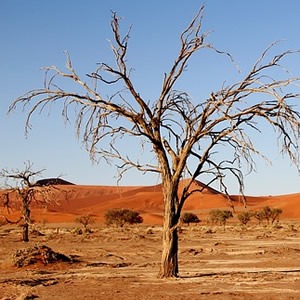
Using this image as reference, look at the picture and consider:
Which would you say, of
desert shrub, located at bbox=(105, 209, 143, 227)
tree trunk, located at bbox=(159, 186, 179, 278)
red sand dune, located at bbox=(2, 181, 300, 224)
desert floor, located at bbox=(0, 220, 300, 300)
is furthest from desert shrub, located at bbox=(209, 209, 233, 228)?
tree trunk, located at bbox=(159, 186, 179, 278)

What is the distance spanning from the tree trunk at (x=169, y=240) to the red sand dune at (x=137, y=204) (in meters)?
68.5

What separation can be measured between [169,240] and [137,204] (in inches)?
4549

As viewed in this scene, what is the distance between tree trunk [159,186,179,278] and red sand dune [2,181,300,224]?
225 ft

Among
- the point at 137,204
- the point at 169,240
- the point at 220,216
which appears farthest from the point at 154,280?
the point at 137,204

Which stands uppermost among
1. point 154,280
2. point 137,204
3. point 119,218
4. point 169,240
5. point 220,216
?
point 137,204

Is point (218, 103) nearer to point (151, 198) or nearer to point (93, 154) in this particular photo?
point (93, 154)

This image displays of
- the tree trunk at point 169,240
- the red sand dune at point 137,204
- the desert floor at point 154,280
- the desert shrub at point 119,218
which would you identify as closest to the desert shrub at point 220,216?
the red sand dune at point 137,204

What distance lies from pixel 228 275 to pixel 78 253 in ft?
44.1

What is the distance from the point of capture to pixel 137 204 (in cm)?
13162

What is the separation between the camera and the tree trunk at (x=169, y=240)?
16484 mm

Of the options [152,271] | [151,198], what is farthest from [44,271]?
[151,198]

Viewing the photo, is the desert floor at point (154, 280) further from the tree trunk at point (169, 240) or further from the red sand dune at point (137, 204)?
the red sand dune at point (137, 204)

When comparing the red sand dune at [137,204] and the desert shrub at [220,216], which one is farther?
the red sand dune at [137,204]

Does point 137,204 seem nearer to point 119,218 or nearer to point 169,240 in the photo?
point 119,218
